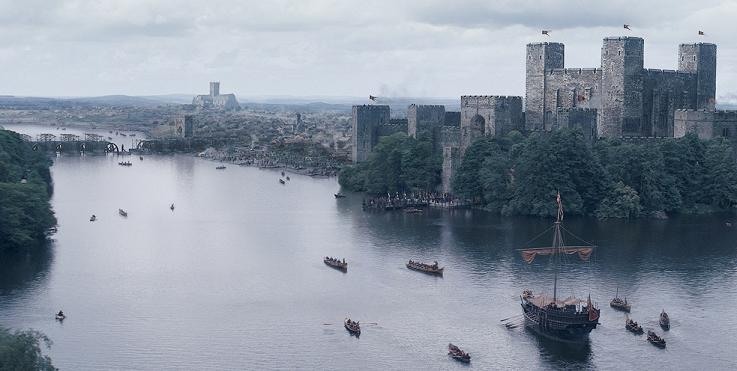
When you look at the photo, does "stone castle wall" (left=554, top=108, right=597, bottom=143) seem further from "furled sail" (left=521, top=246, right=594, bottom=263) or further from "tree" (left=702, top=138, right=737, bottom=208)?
"furled sail" (left=521, top=246, right=594, bottom=263)

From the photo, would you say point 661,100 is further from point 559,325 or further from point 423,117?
point 559,325

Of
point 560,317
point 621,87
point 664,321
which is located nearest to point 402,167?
point 621,87

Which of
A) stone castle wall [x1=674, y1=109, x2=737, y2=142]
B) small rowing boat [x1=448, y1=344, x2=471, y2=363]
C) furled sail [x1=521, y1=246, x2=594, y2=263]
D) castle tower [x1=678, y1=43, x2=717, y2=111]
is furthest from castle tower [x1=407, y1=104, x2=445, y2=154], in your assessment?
small rowing boat [x1=448, y1=344, x2=471, y2=363]

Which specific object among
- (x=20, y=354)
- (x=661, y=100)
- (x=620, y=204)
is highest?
(x=661, y=100)

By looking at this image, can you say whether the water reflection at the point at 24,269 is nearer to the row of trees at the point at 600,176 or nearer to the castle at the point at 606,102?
the row of trees at the point at 600,176

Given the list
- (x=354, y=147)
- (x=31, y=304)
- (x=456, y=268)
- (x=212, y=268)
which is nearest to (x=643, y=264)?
(x=456, y=268)

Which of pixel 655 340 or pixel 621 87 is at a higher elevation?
pixel 621 87

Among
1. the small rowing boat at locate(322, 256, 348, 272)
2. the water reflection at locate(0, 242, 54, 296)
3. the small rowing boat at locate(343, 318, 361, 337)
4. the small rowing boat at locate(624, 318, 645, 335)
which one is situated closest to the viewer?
the small rowing boat at locate(343, 318, 361, 337)
